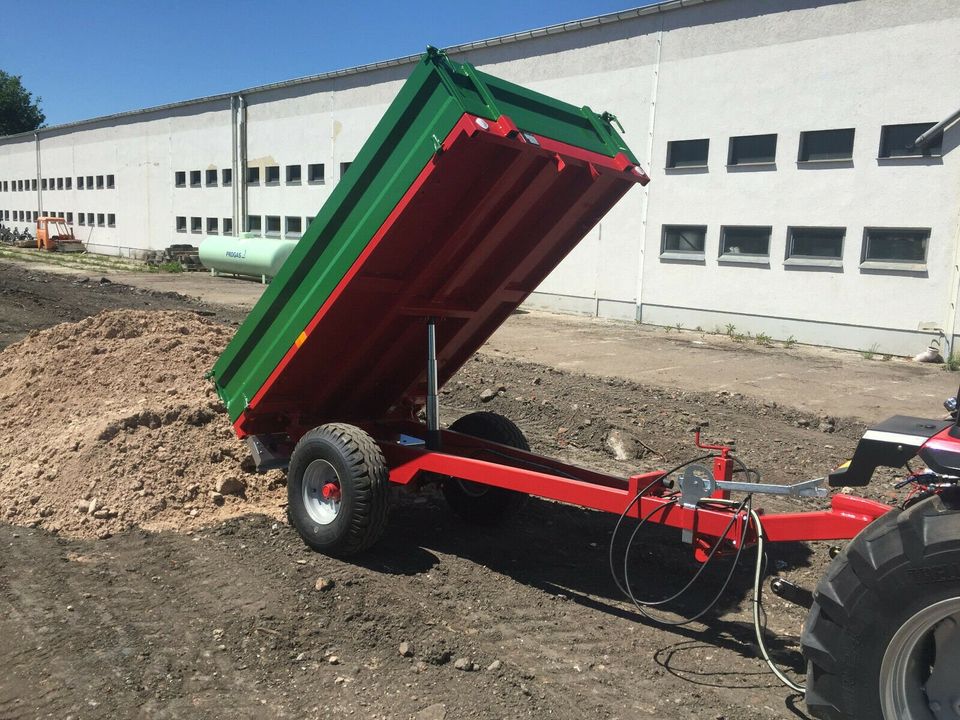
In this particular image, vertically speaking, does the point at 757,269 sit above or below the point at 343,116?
below

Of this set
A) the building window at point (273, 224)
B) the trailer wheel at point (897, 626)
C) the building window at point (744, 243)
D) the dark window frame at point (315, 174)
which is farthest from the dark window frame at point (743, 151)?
the building window at point (273, 224)

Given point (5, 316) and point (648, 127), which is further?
point (648, 127)

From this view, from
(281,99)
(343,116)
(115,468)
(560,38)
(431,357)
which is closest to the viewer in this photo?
(431,357)

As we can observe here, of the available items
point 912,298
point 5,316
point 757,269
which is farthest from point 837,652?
point 5,316

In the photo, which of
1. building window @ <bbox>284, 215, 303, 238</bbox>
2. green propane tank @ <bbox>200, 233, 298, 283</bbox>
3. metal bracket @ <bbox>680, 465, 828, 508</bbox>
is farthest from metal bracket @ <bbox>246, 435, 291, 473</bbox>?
building window @ <bbox>284, 215, 303, 238</bbox>

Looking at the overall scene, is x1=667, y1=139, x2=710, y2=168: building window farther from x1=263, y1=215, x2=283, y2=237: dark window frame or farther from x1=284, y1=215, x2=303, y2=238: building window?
x1=263, y1=215, x2=283, y2=237: dark window frame

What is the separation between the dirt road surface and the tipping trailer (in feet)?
0.97

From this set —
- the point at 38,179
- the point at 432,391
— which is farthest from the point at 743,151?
the point at 38,179

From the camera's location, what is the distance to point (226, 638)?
394cm

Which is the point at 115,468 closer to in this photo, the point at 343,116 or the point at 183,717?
the point at 183,717

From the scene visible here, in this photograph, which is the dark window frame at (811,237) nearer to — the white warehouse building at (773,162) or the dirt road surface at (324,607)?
the white warehouse building at (773,162)

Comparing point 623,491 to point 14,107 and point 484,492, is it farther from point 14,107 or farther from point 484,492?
point 14,107

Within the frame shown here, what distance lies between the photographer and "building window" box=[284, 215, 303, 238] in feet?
99.1

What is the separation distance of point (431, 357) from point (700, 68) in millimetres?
15284
